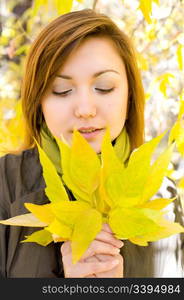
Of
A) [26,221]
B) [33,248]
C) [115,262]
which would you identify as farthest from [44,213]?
[33,248]

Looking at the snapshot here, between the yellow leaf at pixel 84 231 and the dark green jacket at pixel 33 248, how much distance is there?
9.8 inches

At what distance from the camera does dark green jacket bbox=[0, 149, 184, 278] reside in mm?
900

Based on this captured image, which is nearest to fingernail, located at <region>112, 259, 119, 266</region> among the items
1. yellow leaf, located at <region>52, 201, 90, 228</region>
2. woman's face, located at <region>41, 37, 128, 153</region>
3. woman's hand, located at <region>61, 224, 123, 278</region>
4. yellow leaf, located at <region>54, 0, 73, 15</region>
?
woman's hand, located at <region>61, 224, 123, 278</region>

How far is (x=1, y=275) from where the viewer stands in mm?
913

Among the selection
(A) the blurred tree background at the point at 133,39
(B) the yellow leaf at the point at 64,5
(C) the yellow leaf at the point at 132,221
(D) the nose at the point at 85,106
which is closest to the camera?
(C) the yellow leaf at the point at 132,221

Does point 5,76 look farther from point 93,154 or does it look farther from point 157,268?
point 93,154

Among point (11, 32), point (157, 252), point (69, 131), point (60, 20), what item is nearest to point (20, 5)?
point (11, 32)

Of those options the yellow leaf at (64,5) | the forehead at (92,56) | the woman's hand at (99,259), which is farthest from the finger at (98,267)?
the yellow leaf at (64,5)

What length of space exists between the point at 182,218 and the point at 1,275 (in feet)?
1.32

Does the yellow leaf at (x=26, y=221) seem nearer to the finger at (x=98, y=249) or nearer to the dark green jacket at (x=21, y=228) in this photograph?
the finger at (x=98, y=249)

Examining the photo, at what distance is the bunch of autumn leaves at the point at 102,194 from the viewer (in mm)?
660

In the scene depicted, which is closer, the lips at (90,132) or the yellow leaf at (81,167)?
the yellow leaf at (81,167)

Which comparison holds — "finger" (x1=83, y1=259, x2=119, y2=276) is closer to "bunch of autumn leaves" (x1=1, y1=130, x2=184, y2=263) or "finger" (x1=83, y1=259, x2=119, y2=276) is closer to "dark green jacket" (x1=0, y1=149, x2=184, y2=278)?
"bunch of autumn leaves" (x1=1, y1=130, x2=184, y2=263)

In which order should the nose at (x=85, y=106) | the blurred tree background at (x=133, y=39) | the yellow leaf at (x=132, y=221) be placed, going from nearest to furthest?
1. the yellow leaf at (x=132, y=221)
2. the nose at (x=85, y=106)
3. the blurred tree background at (x=133, y=39)
